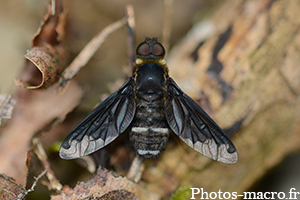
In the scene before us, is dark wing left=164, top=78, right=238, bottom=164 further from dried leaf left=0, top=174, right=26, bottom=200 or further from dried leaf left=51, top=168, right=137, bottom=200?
dried leaf left=0, top=174, right=26, bottom=200

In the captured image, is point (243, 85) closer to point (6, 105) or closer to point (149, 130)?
point (149, 130)

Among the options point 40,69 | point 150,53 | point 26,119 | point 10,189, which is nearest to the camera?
point 10,189

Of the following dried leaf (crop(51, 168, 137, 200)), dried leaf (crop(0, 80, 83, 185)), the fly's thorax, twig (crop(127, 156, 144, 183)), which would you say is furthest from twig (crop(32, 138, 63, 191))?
the fly's thorax

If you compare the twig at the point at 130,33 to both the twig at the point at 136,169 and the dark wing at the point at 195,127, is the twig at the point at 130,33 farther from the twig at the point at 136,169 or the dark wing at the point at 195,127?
the twig at the point at 136,169

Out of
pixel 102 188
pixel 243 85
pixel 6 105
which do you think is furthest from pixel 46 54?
pixel 243 85

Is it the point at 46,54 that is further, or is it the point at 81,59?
the point at 81,59

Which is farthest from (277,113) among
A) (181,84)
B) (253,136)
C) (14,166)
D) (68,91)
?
(14,166)
